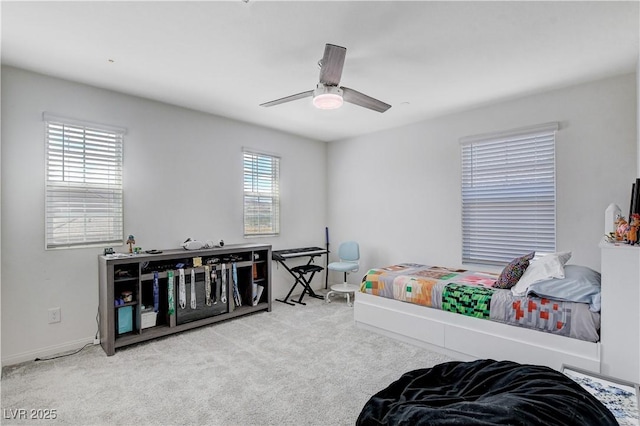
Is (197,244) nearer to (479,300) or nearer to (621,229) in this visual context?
(479,300)

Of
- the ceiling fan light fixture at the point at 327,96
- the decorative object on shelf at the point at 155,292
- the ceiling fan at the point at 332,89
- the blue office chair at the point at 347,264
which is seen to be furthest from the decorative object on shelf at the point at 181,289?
the ceiling fan light fixture at the point at 327,96

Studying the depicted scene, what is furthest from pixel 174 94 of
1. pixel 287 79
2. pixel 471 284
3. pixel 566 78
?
pixel 566 78

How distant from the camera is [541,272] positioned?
8.87ft

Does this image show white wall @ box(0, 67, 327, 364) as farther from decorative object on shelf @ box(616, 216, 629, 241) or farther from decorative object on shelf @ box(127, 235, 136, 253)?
Answer: decorative object on shelf @ box(616, 216, 629, 241)

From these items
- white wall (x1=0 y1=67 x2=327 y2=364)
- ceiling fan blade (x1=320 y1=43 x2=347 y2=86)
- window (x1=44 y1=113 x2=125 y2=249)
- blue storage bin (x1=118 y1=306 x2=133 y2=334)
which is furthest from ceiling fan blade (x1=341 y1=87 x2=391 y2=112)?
blue storage bin (x1=118 y1=306 x2=133 y2=334)

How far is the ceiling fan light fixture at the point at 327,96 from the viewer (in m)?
2.59

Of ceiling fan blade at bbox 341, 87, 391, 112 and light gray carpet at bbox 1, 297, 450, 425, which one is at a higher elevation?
ceiling fan blade at bbox 341, 87, 391, 112

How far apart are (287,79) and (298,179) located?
2.43m

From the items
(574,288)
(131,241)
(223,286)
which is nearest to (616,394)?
(574,288)

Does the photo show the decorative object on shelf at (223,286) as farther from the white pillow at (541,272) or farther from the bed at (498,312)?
the white pillow at (541,272)

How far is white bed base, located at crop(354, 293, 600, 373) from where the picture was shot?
2.40 meters

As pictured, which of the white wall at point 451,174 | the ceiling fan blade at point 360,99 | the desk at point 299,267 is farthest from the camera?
the desk at point 299,267

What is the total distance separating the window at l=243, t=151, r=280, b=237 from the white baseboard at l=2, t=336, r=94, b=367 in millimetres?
2208

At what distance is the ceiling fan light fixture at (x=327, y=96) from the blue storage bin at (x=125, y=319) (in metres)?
2.78
